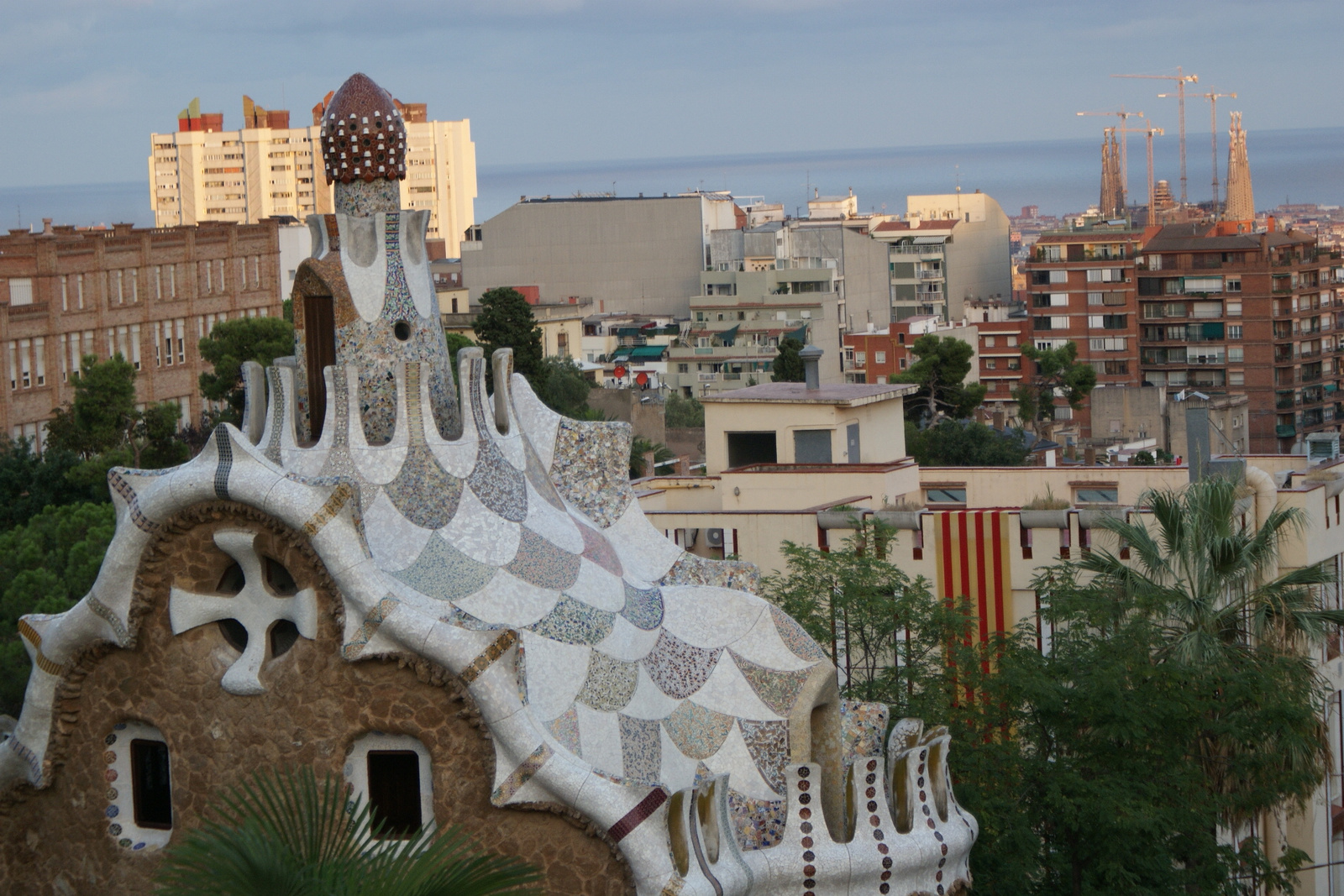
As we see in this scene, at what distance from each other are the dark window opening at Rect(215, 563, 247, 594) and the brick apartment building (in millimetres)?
114586

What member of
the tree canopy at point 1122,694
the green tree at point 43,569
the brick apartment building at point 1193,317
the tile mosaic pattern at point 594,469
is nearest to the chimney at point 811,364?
the green tree at point 43,569

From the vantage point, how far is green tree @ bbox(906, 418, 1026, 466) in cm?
7375

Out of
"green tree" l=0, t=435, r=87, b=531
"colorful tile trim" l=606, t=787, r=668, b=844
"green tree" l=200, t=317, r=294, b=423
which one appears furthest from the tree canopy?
"green tree" l=200, t=317, r=294, b=423

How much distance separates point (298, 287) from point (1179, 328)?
4588 inches

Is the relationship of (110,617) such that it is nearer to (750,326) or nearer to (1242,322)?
(750,326)

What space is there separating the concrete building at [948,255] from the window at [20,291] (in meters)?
75.5

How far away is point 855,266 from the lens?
466 feet

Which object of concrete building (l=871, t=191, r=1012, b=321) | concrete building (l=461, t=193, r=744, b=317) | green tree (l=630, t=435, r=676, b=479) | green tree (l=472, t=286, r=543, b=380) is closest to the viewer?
green tree (l=630, t=435, r=676, b=479)

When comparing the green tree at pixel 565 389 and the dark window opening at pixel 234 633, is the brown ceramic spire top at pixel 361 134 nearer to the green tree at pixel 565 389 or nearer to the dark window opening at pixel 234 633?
the dark window opening at pixel 234 633

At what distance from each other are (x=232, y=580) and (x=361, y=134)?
3805mm

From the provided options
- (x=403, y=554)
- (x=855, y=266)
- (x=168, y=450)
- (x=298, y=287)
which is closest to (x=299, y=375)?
(x=298, y=287)

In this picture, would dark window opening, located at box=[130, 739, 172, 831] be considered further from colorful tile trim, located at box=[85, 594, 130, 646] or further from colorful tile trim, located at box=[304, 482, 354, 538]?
colorful tile trim, located at box=[304, 482, 354, 538]

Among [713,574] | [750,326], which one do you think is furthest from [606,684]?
[750,326]

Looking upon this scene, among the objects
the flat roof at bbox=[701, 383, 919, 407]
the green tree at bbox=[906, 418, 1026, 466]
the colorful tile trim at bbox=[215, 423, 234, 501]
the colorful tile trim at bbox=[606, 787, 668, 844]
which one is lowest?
the green tree at bbox=[906, 418, 1026, 466]
